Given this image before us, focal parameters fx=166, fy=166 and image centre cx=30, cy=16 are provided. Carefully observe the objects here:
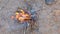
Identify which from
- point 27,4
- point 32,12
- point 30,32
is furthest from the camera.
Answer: point 27,4

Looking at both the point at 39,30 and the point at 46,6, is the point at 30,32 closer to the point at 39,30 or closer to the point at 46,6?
the point at 39,30

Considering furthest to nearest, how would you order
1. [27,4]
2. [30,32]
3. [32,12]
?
[27,4], [32,12], [30,32]

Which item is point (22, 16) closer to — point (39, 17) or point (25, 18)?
point (25, 18)

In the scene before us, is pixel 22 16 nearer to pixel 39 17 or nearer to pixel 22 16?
pixel 22 16

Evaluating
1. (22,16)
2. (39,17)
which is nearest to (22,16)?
(22,16)

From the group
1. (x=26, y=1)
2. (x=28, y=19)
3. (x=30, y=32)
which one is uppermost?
(x=26, y=1)

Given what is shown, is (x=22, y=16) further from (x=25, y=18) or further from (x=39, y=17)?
(x=39, y=17)

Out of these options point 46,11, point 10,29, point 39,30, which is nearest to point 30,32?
point 39,30

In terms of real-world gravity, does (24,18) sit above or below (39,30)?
above
